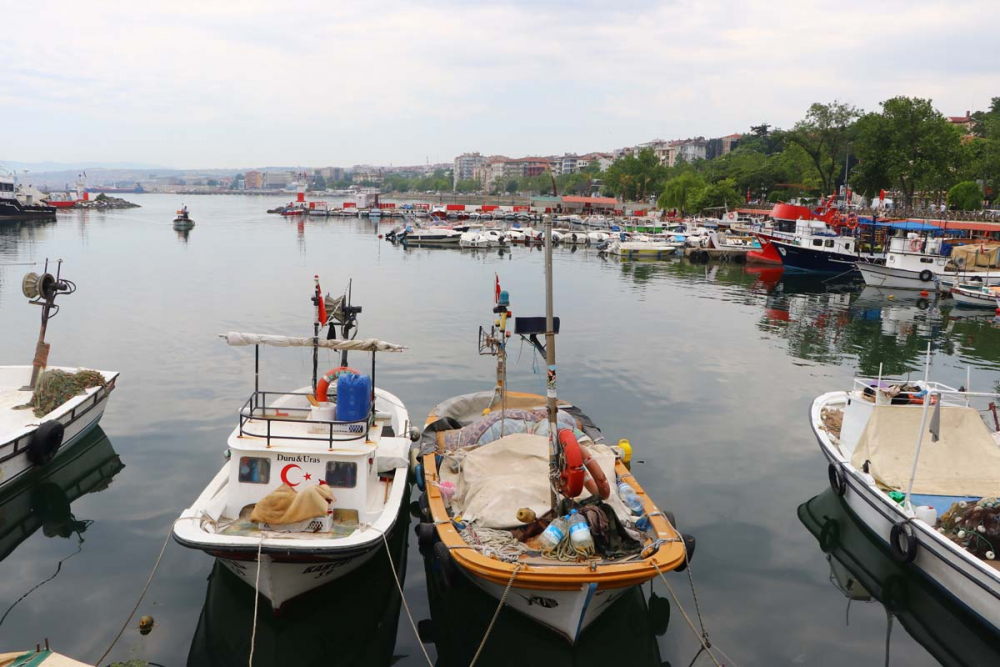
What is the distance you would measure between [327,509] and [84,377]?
36.4 feet

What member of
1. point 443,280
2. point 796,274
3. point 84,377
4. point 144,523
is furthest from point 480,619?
point 796,274

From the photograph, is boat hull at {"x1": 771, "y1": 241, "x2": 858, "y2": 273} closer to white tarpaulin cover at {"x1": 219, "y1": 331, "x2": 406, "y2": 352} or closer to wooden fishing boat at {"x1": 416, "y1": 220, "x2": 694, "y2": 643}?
wooden fishing boat at {"x1": 416, "y1": 220, "x2": 694, "y2": 643}

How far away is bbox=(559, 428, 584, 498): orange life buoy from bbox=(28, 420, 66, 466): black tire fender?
40.6ft

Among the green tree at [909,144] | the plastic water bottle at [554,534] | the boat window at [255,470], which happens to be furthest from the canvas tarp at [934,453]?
the green tree at [909,144]

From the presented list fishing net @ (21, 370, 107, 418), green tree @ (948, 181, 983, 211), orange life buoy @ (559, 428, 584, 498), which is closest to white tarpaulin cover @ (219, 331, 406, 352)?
orange life buoy @ (559, 428, 584, 498)

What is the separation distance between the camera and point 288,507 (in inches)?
450

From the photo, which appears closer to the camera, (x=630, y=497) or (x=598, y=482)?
(x=598, y=482)

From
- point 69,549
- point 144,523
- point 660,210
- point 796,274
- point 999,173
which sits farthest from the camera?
point 660,210

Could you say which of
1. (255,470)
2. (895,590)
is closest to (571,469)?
(255,470)

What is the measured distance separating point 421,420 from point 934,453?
13.2 metres

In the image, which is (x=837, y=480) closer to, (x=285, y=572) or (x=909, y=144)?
(x=285, y=572)

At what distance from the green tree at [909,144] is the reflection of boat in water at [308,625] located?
75.7 meters

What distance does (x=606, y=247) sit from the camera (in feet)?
269

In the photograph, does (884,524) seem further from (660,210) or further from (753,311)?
(660,210)
